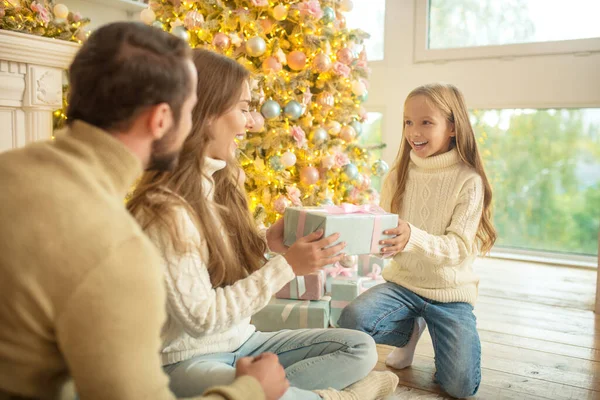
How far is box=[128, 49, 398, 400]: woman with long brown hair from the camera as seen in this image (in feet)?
3.67

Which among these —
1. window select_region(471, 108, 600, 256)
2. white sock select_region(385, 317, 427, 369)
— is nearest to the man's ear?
white sock select_region(385, 317, 427, 369)

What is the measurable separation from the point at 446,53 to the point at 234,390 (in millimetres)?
3246

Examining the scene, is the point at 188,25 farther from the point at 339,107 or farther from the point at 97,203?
the point at 97,203

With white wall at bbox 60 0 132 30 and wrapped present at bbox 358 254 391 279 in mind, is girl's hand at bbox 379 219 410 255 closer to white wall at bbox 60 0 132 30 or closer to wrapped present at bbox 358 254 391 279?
wrapped present at bbox 358 254 391 279

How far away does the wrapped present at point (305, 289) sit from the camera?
217 centimetres

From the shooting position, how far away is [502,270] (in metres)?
3.31

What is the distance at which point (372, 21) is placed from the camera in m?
3.93

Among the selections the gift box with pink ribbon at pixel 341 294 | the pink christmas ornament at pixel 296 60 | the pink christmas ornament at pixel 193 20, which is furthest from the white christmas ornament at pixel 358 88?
the gift box with pink ribbon at pixel 341 294

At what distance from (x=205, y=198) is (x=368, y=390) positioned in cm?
66

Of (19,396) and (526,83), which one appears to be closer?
(19,396)

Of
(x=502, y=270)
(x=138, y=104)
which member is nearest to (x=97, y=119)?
(x=138, y=104)

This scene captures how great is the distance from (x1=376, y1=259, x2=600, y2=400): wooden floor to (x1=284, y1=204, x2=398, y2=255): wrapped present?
22.3 inches

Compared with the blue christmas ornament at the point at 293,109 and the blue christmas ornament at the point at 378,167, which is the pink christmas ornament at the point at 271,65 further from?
the blue christmas ornament at the point at 378,167

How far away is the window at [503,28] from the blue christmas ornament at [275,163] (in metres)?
1.68
